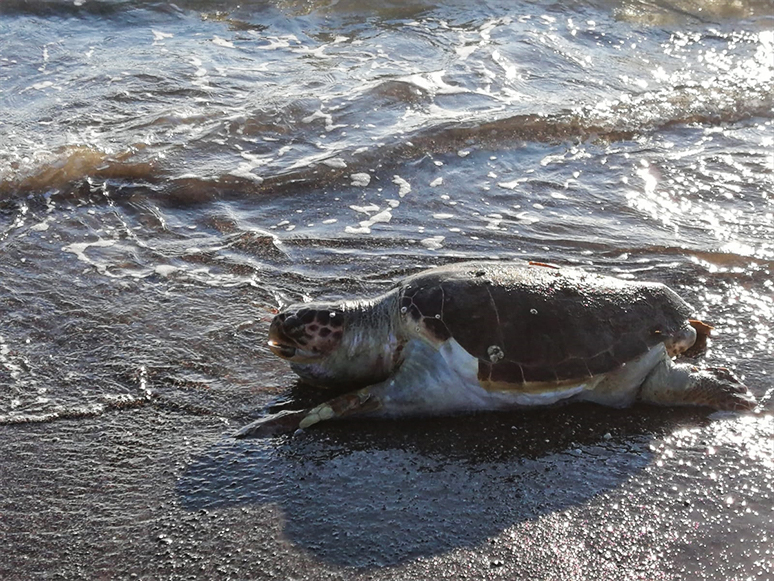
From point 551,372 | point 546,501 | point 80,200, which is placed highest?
point 551,372

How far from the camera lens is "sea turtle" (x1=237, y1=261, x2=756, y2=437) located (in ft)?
10.2

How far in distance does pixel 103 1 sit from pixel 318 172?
6.22m

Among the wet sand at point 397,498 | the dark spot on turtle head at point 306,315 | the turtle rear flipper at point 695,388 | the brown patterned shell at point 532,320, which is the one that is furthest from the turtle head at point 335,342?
the turtle rear flipper at point 695,388

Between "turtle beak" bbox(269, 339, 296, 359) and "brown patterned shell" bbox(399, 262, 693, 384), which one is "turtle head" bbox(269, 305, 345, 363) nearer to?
"turtle beak" bbox(269, 339, 296, 359)

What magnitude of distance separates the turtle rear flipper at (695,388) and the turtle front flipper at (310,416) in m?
1.21

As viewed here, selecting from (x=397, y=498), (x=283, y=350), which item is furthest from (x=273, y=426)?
(x=397, y=498)

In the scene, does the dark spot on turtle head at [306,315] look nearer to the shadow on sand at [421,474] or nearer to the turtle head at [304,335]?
the turtle head at [304,335]

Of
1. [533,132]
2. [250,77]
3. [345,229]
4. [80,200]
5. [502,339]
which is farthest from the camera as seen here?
[250,77]

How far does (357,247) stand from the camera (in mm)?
4629

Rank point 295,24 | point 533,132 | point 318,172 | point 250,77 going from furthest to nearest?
1. point 295,24
2. point 250,77
3. point 533,132
4. point 318,172

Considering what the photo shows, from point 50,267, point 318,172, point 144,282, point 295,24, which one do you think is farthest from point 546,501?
point 295,24

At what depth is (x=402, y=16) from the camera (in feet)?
34.1

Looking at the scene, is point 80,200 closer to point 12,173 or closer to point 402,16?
point 12,173

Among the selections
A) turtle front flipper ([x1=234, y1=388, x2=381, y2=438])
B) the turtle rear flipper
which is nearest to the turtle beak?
turtle front flipper ([x1=234, y1=388, x2=381, y2=438])
